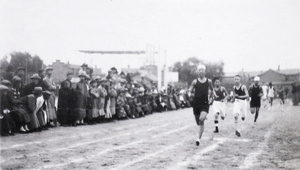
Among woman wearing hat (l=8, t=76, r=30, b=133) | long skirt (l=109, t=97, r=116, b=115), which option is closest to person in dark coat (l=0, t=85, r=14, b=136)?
woman wearing hat (l=8, t=76, r=30, b=133)

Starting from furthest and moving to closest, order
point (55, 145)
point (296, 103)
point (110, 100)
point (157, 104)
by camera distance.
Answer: point (296, 103) → point (157, 104) → point (110, 100) → point (55, 145)

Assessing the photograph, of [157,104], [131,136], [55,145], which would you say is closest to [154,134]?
[131,136]

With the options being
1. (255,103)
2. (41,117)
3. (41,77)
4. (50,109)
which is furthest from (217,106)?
(41,77)

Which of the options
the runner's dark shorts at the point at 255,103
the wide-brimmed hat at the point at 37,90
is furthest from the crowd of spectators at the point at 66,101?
the runner's dark shorts at the point at 255,103

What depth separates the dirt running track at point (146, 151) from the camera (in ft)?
21.5

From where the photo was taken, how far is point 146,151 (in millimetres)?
7996

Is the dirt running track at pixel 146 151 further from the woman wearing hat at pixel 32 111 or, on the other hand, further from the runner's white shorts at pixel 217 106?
the runner's white shorts at pixel 217 106

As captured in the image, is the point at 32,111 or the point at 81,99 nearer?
the point at 32,111

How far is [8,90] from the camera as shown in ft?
33.8

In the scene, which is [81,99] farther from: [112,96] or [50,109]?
[112,96]

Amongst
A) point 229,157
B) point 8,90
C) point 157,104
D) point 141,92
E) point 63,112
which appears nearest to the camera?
point 229,157

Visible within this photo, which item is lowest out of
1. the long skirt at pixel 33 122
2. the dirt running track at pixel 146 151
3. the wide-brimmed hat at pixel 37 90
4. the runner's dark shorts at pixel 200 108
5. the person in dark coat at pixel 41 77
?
the dirt running track at pixel 146 151

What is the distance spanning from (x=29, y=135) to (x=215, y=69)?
93826 millimetres

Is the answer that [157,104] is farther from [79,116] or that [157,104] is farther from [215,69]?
[215,69]
